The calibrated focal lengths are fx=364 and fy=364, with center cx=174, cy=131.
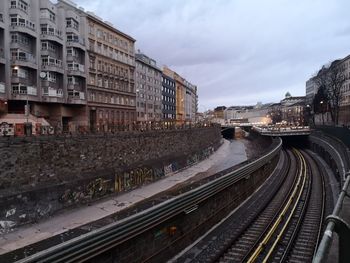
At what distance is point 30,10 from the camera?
152 ft

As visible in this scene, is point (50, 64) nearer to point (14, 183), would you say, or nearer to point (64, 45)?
point (64, 45)

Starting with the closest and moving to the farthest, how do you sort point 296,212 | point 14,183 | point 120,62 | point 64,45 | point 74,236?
point 74,236 → point 296,212 → point 14,183 → point 64,45 → point 120,62

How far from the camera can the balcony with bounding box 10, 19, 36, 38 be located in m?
42.1

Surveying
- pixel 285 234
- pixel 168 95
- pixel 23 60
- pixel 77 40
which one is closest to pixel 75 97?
pixel 77 40

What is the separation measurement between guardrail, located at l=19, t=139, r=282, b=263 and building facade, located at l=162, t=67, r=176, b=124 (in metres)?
98.8

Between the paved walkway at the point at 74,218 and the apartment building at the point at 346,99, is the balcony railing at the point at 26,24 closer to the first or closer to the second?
the paved walkway at the point at 74,218

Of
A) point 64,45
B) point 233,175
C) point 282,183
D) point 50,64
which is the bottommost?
point 282,183

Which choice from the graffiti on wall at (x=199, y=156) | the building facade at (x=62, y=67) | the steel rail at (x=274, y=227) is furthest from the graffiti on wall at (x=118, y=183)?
the steel rail at (x=274, y=227)

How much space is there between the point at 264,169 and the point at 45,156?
18.2 metres

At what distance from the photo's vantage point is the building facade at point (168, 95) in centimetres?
11669

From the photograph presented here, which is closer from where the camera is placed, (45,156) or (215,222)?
(215,222)

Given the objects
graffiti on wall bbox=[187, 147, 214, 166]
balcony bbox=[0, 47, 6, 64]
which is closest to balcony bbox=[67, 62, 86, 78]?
balcony bbox=[0, 47, 6, 64]

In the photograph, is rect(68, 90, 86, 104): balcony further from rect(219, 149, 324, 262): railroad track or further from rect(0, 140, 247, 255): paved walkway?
rect(219, 149, 324, 262): railroad track

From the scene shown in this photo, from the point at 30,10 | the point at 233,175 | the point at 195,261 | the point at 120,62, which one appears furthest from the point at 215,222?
the point at 120,62
